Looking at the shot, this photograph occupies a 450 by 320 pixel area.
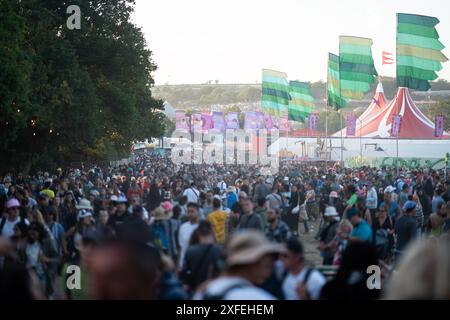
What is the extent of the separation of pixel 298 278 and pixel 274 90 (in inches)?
2010

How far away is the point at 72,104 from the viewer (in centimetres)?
3353

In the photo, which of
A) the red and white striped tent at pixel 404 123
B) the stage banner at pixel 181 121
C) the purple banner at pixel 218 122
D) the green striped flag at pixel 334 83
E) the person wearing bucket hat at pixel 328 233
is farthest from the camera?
the stage banner at pixel 181 121

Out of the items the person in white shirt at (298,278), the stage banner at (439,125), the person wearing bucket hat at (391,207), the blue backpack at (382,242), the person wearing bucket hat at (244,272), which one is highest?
the stage banner at (439,125)

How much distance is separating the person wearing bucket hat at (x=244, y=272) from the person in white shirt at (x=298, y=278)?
139 centimetres

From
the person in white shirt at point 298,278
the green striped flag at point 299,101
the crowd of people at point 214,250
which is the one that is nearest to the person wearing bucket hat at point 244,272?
the crowd of people at point 214,250

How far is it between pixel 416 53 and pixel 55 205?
18.7 meters

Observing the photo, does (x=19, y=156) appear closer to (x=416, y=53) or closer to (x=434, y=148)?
(x=416, y=53)

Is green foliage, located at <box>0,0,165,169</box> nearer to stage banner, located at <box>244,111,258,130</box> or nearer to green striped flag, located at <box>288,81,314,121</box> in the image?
green striped flag, located at <box>288,81,314,121</box>

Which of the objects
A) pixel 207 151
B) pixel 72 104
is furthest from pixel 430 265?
pixel 207 151

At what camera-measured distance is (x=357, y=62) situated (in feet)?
124

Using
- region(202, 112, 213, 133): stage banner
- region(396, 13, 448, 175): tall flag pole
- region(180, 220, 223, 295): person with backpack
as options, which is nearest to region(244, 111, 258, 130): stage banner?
region(202, 112, 213, 133): stage banner

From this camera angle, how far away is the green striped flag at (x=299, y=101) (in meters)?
57.9

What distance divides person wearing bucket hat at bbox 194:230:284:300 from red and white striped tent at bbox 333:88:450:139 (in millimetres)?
50165

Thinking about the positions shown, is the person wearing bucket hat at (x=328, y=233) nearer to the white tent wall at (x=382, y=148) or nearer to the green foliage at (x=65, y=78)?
the green foliage at (x=65, y=78)
